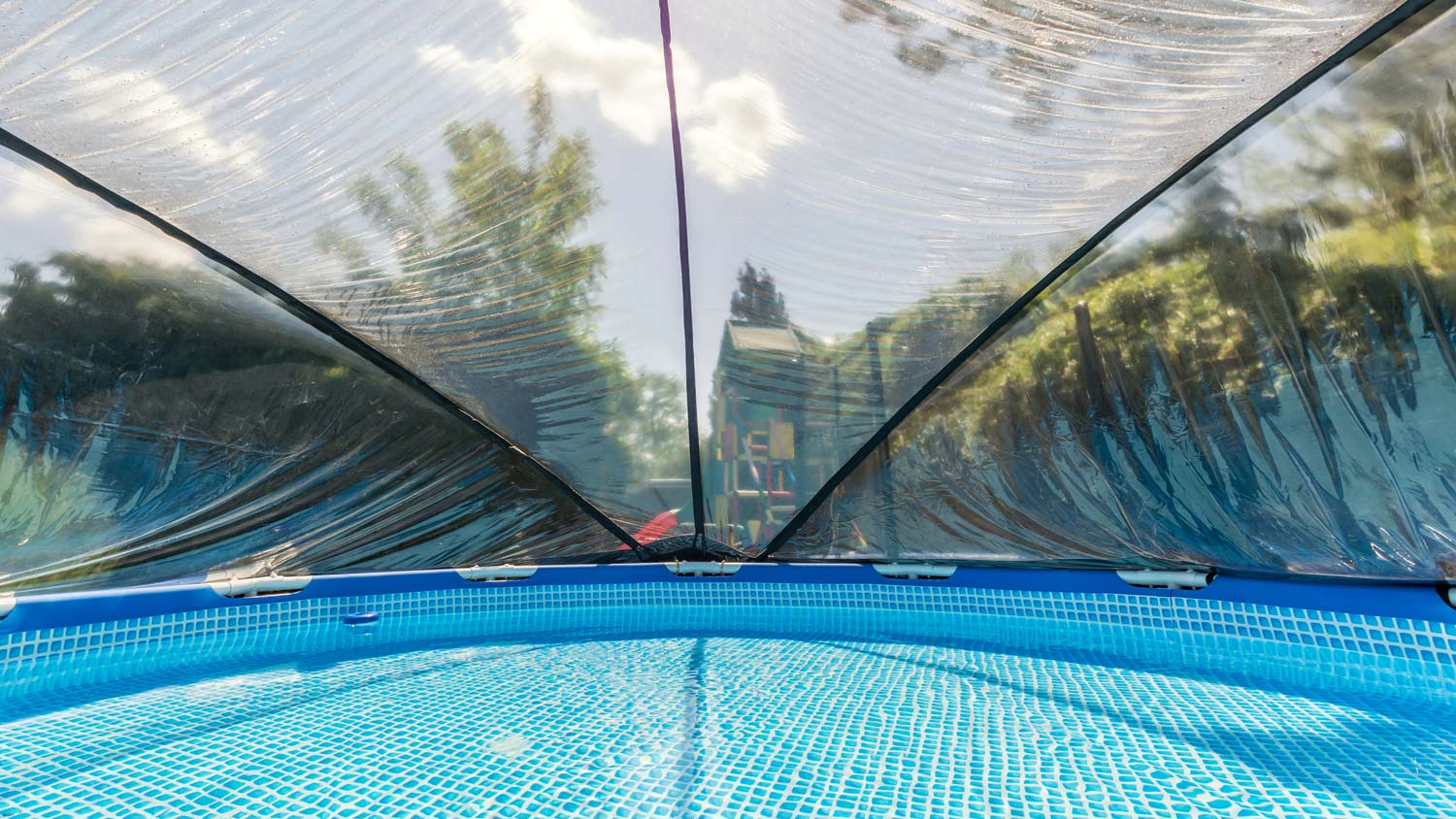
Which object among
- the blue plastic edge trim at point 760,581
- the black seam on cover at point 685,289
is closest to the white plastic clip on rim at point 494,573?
the blue plastic edge trim at point 760,581

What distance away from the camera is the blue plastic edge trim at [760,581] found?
299cm

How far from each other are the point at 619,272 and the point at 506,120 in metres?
0.97

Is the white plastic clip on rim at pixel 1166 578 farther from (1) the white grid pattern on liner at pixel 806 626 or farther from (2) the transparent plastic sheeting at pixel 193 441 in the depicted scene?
(2) the transparent plastic sheeting at pixel 193 441

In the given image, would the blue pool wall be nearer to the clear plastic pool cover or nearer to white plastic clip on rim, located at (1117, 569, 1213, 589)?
white plastic clip on rim, located at (1117, 569, 1213, 589)

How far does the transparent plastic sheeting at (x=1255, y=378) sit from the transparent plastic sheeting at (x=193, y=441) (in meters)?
2.38

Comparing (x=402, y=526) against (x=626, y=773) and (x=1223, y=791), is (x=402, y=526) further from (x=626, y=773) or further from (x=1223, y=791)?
(x=1223, y=791)

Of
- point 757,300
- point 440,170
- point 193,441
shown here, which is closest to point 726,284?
point 757,300

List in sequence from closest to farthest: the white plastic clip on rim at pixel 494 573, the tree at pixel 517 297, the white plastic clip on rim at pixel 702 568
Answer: the tree at pixel 517 297, the white plastic clip on rim at pixel 494 573, the white plastic clip on rim at pixel 702 568

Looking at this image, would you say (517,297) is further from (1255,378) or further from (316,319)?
(1255,378)

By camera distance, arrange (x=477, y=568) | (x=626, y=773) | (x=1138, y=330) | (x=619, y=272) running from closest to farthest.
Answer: (x=626, y=773) → (x=1138, y=330) → (x=619, y=272) → (x=477, y=568)

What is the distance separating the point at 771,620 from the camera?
4566mm

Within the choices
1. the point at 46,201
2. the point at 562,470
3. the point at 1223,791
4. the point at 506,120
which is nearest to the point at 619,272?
the point at 506,120

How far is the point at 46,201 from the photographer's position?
309cm

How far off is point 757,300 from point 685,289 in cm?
37
